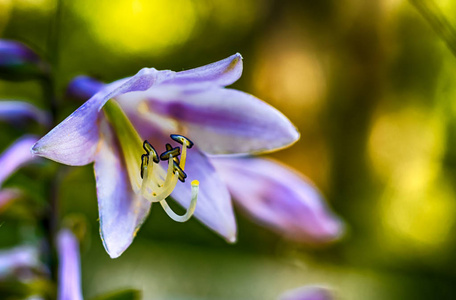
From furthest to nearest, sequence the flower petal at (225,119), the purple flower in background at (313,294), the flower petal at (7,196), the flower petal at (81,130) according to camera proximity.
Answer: the purple flower in background at (313,294)
the flower petal at (7,196)
the flower petal at (225,119)
the flower petal at (81,130)

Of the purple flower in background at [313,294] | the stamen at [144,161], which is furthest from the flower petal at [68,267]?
the purple flower in background at [313,294]

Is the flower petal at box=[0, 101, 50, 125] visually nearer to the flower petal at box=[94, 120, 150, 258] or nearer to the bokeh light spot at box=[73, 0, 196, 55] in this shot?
the flower petal at box=[94, 120, 150, 258]

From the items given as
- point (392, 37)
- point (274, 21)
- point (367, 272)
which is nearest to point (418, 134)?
point (392, 37)

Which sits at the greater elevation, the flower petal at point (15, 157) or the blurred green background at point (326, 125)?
the blurred green background at point (326, 125)

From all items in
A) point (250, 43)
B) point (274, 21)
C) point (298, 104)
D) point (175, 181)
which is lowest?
point (175, 181)

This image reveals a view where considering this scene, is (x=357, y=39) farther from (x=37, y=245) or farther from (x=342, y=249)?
(x=37, y=245)

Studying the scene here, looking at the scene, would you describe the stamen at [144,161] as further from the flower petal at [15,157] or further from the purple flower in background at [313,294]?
the purple flower in background at [313,294]

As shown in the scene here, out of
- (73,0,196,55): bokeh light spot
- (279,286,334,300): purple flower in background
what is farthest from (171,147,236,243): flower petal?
(73,0,196,55): bokeh light spot
